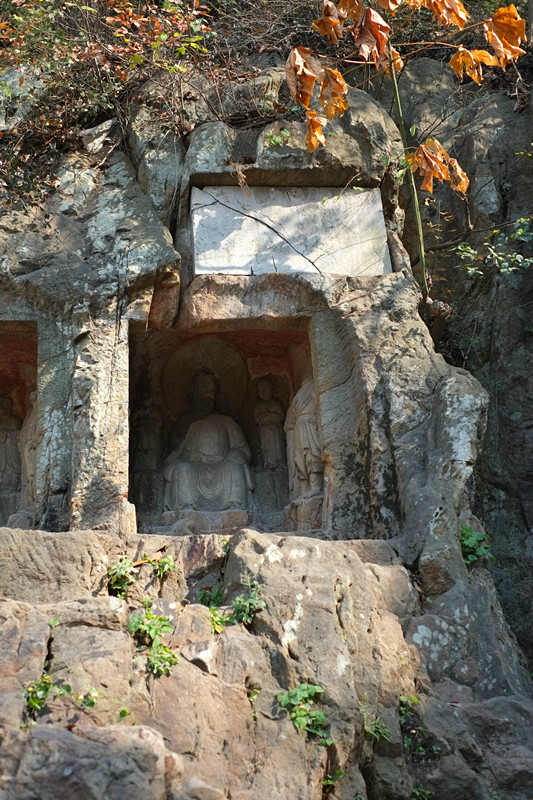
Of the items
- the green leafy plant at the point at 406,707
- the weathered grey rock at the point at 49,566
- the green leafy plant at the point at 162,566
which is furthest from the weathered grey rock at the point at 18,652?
the green leafy plant at the point at 406,707

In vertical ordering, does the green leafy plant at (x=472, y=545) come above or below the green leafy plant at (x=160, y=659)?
above

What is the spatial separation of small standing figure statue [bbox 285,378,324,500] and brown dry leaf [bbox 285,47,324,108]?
2596mm

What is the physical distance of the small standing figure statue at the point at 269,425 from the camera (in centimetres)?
883

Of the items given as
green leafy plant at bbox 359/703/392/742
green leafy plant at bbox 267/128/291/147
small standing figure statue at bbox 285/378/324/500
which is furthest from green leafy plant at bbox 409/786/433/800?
green leafy plant at bbox 267/128/291/147

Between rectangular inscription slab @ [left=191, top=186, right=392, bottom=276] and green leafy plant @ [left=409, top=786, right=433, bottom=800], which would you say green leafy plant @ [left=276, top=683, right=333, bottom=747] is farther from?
Result: rectangular inscription slab @ [left=191, top=186, right=392, bottom=276]

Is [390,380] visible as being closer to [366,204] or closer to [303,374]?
[303,374]

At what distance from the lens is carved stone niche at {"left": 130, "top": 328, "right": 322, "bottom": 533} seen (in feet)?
27.0

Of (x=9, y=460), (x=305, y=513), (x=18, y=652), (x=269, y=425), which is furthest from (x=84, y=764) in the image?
(x=269, y=425)

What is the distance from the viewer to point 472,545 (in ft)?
22.3

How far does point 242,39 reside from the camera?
32.6 feet

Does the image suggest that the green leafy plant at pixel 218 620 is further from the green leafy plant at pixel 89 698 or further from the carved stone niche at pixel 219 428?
the carved stone niche at pixel 219 428

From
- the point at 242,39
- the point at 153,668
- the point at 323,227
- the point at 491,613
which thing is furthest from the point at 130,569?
the point at 242,39

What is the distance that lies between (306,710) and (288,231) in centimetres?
466

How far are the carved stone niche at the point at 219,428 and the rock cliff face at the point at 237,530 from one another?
0.09ft
